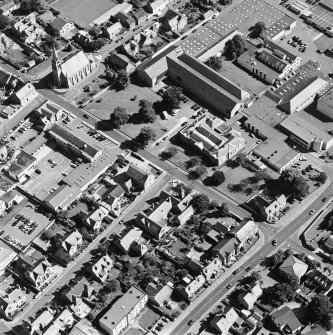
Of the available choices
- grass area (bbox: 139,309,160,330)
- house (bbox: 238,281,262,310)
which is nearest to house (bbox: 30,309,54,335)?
grass area (bbox: 139,309,160,330)

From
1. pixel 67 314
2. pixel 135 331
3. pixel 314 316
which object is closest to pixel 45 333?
pixel 67 314

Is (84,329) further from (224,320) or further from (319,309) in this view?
(319,309)

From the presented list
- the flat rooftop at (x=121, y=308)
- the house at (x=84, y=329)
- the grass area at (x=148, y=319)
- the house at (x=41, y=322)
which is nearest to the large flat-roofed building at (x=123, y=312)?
the flat rooftop at (x=121, y=308)

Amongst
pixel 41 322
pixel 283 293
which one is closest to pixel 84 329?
pixel 41 322

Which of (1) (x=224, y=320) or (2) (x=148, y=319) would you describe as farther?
(2) (x=148, y=319)

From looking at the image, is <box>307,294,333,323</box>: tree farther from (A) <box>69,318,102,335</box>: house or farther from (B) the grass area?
(A) <box>69,318,102,335</box>: house

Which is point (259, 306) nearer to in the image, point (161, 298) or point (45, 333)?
point (161, 298)

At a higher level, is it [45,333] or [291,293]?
[291,293]
